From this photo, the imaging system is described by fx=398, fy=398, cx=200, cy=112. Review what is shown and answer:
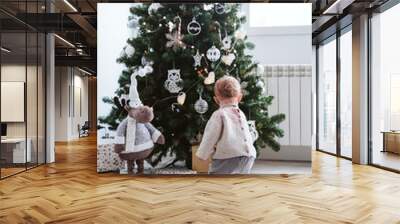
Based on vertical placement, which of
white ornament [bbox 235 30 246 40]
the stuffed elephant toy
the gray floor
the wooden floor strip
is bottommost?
the wooden floor strip

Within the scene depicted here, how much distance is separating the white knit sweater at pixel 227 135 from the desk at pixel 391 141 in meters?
2.70

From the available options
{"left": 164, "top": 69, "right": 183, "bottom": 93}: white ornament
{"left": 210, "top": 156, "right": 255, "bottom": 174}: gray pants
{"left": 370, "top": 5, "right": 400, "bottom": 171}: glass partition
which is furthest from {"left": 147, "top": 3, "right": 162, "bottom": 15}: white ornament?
{"left": 370, "top": 5, "right": 400, "bottom": 171}: glass partition

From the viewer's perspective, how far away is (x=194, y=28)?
619 cm

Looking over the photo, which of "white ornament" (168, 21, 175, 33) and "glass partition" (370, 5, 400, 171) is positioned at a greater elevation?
"white ornament" (168, 21, 175, 33)

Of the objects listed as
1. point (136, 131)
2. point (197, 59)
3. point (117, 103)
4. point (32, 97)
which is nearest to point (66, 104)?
point (32, 97)

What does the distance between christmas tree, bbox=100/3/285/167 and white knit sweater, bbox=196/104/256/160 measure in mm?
132

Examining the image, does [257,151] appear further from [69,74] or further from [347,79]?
[69,74]

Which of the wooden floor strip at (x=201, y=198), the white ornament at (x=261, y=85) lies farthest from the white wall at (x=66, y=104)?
the white ornament at (x=261, y=85)

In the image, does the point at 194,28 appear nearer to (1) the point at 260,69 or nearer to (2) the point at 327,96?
(1) the point at 260,69

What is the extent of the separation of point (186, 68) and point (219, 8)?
41.6 inches

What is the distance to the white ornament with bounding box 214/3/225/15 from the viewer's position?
6137 millimetres

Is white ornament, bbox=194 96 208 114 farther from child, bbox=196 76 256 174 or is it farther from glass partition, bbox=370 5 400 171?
glass partition, bbox=370 5 400 171

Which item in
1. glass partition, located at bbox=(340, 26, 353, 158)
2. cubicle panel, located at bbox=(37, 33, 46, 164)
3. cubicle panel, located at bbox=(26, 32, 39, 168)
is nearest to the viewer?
cubicle panel, located at bbox=(26, 32, 39, 168)

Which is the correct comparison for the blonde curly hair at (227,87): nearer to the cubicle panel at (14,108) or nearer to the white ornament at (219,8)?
the white ornament at (219,8)
